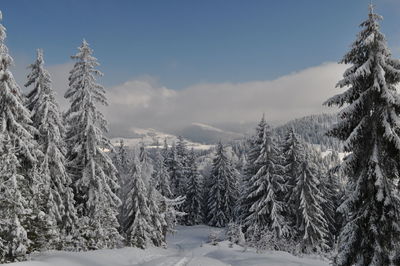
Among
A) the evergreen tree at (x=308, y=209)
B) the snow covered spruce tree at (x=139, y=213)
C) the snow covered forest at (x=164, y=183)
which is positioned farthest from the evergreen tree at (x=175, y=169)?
the evergreen tree at (x=308, y=209)

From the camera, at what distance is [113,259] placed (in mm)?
19953

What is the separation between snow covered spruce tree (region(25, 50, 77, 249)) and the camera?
77.2 feet

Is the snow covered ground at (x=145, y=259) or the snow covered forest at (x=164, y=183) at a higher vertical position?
the snow covered forest at (x=164, y=183)

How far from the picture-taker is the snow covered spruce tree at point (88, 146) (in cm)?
2548

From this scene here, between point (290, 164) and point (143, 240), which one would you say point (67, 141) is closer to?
point (143, 240)

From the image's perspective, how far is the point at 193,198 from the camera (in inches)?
2616

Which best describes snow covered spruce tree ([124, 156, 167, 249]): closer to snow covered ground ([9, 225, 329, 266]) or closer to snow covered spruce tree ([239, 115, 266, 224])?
snow covered ground ([9, 225, 329, 266])

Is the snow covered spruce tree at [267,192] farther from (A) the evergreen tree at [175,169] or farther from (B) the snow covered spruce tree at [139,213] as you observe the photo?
(A) the evergreen tree at [175,169]

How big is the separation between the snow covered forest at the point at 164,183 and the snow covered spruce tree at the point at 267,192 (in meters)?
0.12

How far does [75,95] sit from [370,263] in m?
21.3

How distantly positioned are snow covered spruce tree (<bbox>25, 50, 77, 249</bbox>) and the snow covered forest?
7 cm

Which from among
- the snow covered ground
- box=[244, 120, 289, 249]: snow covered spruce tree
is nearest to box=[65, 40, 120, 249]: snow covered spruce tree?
the snow covered ground

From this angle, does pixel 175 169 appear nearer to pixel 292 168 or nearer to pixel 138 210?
pixel 292 168

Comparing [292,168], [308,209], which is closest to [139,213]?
[292,168]
